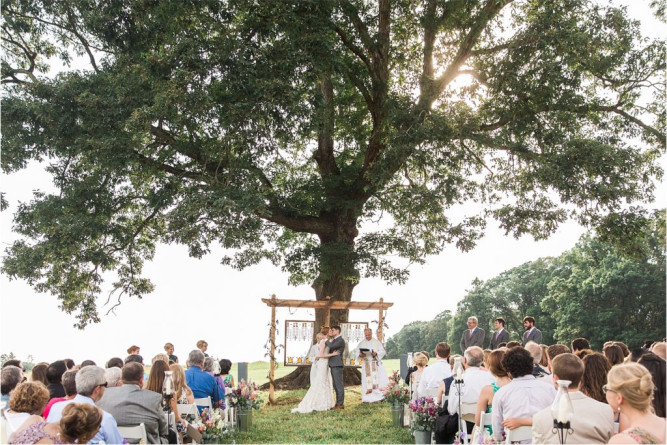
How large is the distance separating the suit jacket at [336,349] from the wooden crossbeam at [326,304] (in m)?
1.66

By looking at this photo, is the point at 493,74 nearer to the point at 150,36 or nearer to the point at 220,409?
the point at 150,36

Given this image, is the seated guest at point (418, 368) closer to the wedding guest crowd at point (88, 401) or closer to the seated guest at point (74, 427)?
the wedding guest crowd at point (88, 401)

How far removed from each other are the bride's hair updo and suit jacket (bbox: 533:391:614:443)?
69 cm

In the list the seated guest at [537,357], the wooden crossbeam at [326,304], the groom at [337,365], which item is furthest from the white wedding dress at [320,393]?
the seated guest at [537,357]

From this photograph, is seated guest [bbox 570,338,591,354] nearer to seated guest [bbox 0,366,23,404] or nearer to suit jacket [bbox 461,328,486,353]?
suit jacket [bbox 461,328,486,353]

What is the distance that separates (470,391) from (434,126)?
29.8 ft

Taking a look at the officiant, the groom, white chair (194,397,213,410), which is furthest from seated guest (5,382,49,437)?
the officiant

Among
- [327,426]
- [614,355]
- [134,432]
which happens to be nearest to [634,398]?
[614,355]

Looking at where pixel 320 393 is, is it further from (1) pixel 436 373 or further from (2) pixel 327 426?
(1) pixel 436 373

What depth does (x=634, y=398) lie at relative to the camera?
4152 mm

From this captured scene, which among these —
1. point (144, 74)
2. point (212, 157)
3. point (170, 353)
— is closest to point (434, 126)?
point (212, 157)

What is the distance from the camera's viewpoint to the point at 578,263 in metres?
43.2

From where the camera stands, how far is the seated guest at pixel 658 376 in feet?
18.3

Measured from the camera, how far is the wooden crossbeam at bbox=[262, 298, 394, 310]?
654 inches
